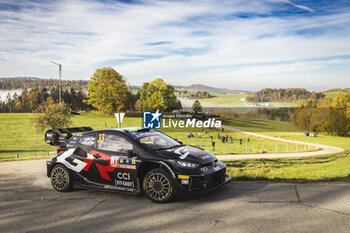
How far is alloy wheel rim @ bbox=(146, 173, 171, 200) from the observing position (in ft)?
19.6

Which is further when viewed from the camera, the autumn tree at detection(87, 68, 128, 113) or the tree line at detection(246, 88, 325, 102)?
the tree line at detection(246, 88, 325, 102)

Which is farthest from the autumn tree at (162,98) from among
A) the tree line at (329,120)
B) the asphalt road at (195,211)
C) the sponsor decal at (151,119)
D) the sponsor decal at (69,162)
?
the asphalt road at (195,211)

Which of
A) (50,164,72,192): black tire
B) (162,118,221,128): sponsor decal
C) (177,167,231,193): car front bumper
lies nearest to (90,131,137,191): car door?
(50,164,72,192): black tire

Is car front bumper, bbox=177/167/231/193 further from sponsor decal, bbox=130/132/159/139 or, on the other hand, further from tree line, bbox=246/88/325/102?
tree line, bbox=246/88/325/102

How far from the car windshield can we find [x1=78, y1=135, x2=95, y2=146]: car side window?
1123mm

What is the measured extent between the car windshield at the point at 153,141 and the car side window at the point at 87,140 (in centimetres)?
112

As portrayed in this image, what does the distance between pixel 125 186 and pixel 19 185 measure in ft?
13.0

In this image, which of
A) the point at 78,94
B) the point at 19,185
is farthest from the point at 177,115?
the point at 78,94

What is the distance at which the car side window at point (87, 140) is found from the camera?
23.4ft

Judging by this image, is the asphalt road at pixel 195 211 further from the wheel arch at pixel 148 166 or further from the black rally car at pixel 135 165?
the wheel arch at pixel 148 166

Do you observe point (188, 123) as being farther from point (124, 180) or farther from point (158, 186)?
point (158, 186)

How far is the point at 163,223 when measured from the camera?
4867mm

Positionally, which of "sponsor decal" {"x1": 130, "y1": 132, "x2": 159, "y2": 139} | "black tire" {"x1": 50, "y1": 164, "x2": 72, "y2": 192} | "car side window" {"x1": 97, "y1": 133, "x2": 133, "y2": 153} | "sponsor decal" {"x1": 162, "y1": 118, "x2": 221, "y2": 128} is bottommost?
"sponsor decal" {"x1": 162, "y1": 118, "x2": 221, "y2": 128}

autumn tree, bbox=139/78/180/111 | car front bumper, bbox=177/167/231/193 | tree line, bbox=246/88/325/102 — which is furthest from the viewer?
tree line, bbox=246/88/325/102
